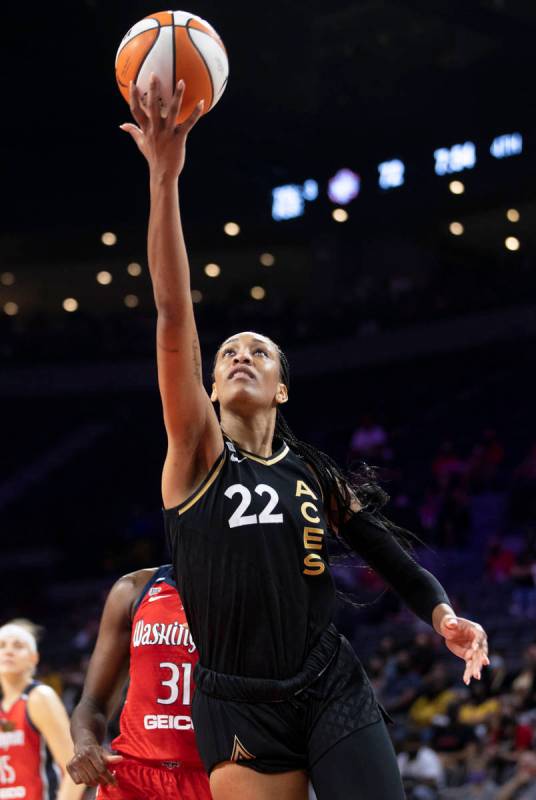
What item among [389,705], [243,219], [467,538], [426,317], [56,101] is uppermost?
[56,101]

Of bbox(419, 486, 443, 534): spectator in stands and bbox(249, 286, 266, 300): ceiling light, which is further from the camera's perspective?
bbox(249, 286, 266, 300): ceiling light

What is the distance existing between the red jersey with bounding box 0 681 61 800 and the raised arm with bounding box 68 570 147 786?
1.75 m

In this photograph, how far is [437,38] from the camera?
20531 mm

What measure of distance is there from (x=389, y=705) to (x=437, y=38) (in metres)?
12.9

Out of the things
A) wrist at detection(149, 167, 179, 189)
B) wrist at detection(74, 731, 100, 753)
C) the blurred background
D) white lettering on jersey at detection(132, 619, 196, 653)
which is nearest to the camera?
wrist at detection(149, 167, 179, 189)

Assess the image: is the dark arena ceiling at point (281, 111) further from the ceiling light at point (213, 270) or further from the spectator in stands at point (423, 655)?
the spectator in stands at point (423, 655)

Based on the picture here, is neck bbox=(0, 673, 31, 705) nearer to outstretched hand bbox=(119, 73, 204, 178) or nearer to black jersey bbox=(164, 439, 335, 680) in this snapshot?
black jersey bbox=(164, 439, 335, 680)

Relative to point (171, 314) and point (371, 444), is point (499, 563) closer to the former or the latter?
point (371, 444)

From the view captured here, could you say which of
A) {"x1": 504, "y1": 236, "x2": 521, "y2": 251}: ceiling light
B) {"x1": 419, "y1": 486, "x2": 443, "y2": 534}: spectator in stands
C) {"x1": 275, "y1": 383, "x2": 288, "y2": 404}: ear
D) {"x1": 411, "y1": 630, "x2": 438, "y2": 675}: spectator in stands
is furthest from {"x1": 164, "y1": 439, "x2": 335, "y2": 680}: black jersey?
{"x1": 504, "y1": 236, "x2": 521, "y2": 251}: ceiling light

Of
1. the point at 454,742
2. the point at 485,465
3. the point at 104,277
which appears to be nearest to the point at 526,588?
the point at 485,465

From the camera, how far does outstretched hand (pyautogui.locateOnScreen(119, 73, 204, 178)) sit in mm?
3117

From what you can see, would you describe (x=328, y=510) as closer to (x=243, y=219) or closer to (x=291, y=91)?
(x=291, y=91)

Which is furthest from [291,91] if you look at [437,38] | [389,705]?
[389,705]

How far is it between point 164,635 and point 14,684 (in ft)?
6.81
